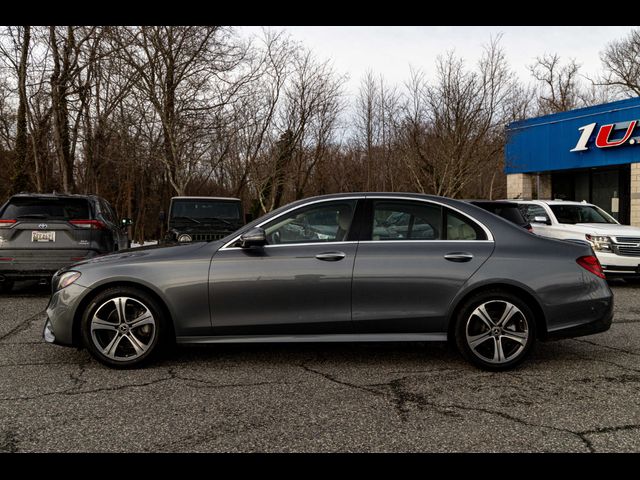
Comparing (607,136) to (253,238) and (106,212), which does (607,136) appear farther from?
(253,238)

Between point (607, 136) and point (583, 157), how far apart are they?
1.30m

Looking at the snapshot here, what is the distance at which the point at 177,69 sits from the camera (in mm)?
20531

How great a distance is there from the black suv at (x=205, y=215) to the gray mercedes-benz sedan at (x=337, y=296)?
23.4 feet

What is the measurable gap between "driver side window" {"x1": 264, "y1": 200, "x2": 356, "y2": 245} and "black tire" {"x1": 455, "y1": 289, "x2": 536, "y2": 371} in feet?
4.15

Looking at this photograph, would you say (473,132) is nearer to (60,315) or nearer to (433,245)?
(433,245)

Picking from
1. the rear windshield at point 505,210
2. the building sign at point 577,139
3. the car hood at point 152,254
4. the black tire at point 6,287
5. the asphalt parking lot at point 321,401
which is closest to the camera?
the asphalt parking lot at point 321,401

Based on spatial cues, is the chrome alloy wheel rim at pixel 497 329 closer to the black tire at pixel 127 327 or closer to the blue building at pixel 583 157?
the black tire at pixel 127 327

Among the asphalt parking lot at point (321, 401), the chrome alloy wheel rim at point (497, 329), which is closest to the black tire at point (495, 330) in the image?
the chrome alloy wheel rim at point (497, 329)

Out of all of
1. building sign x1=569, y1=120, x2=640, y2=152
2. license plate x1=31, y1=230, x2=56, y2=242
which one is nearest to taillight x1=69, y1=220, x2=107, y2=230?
license plate x1=31, y1=230, x2=56, y2=242

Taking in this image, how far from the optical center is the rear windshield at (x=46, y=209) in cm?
823

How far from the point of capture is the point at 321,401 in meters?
3.79

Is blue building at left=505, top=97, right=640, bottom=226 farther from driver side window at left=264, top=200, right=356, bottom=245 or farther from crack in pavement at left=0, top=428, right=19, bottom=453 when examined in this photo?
crack in pavement at left=0, top=428, right=19, bottom=453

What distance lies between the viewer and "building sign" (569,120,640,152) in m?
18.6

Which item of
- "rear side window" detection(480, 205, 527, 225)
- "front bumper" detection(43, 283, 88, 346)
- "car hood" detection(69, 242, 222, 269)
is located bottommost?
"front bumper" detection(43, 283, 88, 346)
